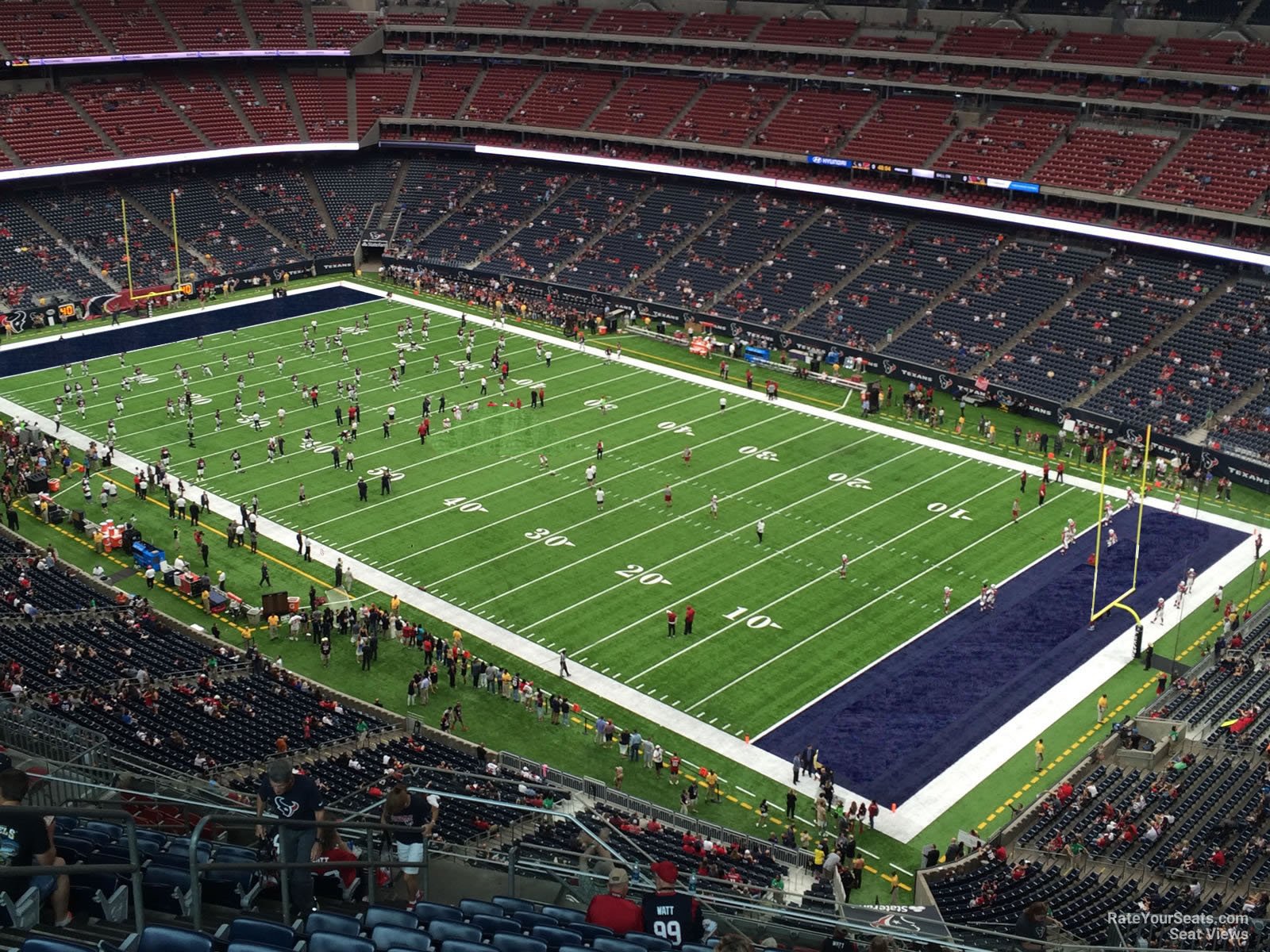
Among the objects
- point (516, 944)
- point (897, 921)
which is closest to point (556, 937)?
point (516, 944)

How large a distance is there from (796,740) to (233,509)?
865 inches

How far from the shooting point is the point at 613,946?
11625 millimetres

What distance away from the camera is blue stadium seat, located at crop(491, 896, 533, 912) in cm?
1305

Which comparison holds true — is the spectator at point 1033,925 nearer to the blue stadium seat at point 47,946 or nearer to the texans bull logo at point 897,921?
the texans bull logo at point 897,921

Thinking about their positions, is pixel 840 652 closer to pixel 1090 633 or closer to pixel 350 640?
pixel 1090 633

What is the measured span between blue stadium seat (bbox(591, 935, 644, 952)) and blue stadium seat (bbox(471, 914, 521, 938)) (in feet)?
2.40

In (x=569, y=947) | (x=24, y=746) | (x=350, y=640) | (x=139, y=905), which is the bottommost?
(x=350, y=640)

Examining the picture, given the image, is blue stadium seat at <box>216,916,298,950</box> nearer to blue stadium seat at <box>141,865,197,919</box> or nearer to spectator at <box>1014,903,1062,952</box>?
blue stadium seat at <box>141,865,197,919</box>

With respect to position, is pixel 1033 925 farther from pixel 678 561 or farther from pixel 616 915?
pixel 678 561

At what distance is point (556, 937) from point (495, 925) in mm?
637

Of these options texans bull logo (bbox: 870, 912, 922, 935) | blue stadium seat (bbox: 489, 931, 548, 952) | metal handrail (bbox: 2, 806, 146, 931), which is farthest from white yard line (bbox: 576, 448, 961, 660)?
metal handrail (bbox: 2, 806, 146, 931)

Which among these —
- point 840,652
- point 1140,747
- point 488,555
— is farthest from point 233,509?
point 1140,747

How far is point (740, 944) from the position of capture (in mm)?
9023

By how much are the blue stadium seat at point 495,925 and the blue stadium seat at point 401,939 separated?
1288mm
